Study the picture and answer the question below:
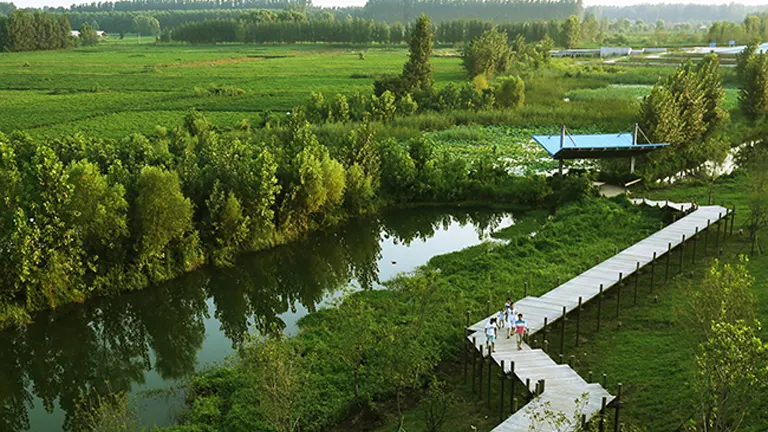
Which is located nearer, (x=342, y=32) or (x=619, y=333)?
(x=619, y=333)

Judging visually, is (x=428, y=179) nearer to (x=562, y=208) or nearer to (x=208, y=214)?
(x=562, y=208)

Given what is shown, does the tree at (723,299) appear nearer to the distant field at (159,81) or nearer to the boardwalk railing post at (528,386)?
the boardwalk railing post at (528,386)

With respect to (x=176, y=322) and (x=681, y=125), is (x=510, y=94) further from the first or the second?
(x=176, y=322)

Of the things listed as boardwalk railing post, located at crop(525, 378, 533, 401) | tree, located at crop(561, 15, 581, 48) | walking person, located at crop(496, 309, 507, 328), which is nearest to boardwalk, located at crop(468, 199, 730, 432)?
boardwalk railing post, located at crop(525, 378, 533, 401)

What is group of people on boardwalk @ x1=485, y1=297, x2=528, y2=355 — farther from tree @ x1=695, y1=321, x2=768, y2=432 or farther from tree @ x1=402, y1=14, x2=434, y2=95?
tree @ x1=402, y1=14, x2=434, y2=95

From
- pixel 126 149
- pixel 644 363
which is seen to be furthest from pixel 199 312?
pixel 644 363

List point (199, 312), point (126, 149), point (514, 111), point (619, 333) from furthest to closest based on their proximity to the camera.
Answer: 1. point (514, 111)
2. point (126, 149)
3. point (199, 312)
4. point (619, 333)

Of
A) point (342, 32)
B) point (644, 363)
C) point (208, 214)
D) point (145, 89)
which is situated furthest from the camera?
point (342, 32)

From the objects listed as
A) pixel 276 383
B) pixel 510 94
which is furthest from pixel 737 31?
pixel 276 383
